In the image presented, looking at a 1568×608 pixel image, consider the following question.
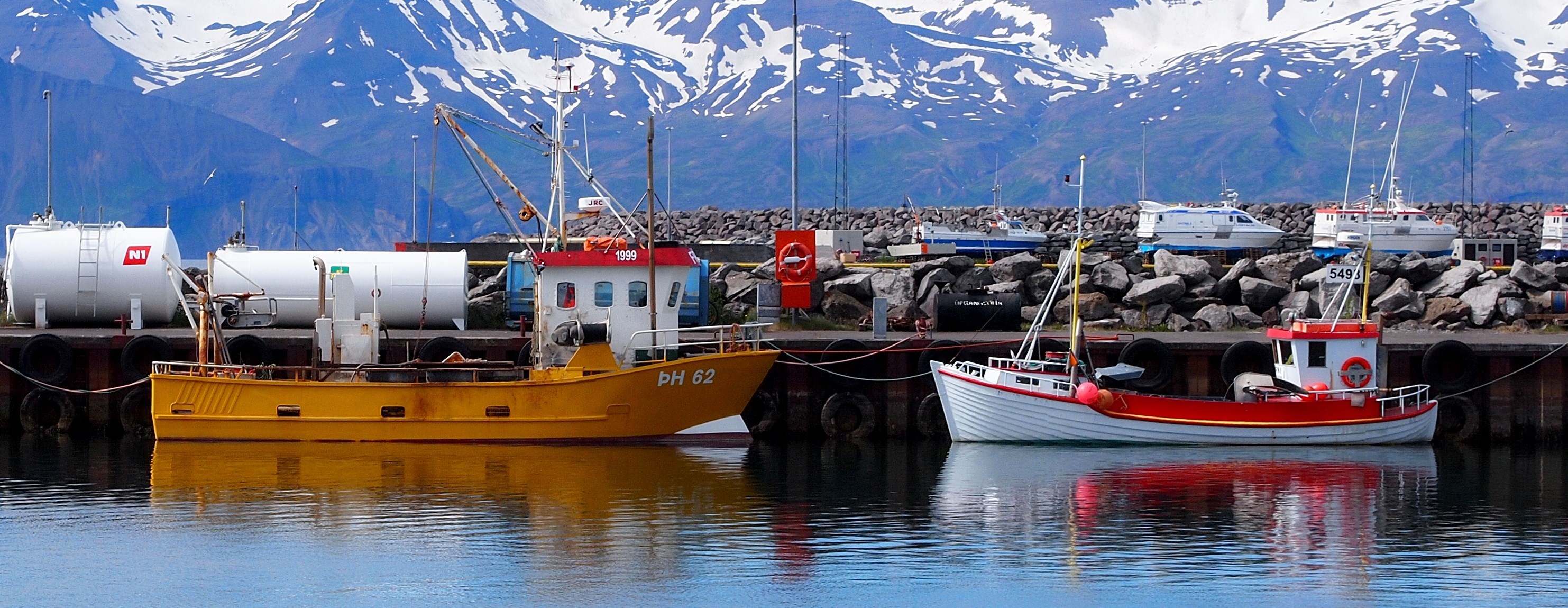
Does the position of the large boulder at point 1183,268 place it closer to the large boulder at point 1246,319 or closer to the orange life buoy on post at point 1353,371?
the large boulder at point 1246,319

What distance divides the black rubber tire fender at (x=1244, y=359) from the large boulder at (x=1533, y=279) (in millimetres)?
12829

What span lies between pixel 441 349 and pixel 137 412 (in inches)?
223

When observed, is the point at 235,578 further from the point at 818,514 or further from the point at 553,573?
the point at 818,514

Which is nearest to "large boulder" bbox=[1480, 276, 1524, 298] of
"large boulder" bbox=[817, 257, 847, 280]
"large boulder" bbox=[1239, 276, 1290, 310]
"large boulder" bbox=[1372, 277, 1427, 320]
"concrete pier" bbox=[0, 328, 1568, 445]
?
"large boulder" bbox=[1372, 277, 1427, 320]

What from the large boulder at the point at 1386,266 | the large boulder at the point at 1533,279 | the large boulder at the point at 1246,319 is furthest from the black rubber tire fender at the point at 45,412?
the large boulder at the point at 1533,279

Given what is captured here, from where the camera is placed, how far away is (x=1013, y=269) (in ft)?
138

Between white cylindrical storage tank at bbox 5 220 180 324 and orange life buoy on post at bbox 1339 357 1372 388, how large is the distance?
891 inches

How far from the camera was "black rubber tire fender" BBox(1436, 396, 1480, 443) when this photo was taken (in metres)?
31.0

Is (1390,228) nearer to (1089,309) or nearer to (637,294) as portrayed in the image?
(1089,309)

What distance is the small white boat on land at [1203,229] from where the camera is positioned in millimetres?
65188

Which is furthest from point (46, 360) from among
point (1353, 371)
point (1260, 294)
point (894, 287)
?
point (1260, 294)

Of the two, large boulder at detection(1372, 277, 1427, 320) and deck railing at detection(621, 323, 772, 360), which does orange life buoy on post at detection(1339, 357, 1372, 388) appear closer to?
large boulder at detection(1372, 277, 1427, 320)

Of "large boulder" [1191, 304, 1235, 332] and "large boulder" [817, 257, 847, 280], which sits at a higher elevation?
"large boulder" [817, 257, 847, 280]

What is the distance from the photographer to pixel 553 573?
19484 mm
